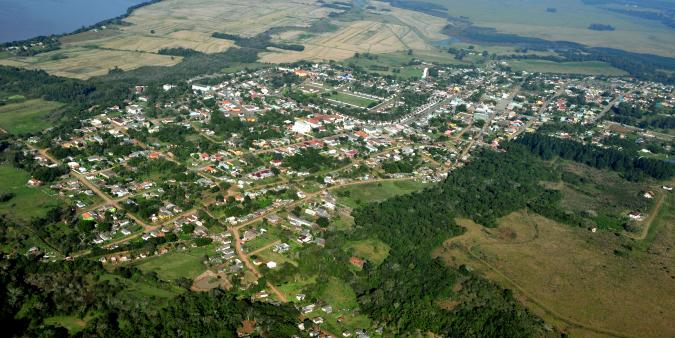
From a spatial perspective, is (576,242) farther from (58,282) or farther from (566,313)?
(58,282)

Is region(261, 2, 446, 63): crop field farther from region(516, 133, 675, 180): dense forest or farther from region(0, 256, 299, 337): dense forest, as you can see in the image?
region(0, 256, 299, 337): dense forest

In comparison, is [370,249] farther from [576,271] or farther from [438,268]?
[576,271]

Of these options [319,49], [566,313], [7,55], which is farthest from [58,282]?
[319,49]

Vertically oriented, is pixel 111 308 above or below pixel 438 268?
above

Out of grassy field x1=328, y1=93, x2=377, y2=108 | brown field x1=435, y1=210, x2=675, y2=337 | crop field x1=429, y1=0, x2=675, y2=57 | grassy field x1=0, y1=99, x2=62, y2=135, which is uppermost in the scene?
crop field x1=429, y1=0, x2=675, y2=57

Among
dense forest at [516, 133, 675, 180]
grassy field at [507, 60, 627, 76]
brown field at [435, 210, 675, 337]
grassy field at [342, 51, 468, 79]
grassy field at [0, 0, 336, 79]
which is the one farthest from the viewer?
grassy field at [507, 60, 627, 76]

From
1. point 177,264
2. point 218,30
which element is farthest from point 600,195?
point 218,30

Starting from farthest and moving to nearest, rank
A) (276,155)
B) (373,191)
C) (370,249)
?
1. (276,155)
2. (373,191)
3. (370,249)

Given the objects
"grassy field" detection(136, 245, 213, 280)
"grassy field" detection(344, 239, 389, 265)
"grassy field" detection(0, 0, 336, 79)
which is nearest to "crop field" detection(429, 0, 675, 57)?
"grassy field" detection(0, 0, 336, 79)
